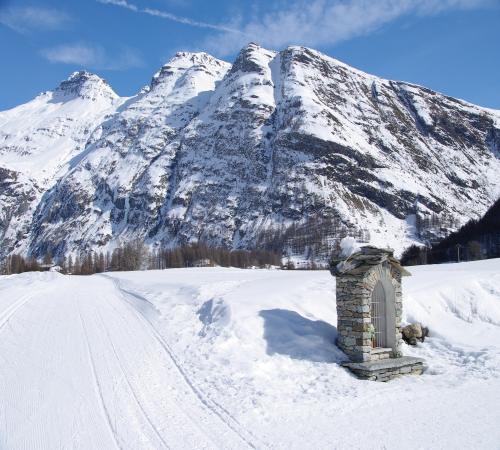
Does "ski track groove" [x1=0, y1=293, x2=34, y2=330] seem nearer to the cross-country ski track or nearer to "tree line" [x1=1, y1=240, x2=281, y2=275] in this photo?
the cross-country ski track

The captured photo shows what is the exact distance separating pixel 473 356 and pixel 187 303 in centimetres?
1278

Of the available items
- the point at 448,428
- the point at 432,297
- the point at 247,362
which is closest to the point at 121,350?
the point at 247,362

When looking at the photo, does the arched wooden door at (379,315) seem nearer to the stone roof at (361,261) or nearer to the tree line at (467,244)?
the stone roof at (361,261)

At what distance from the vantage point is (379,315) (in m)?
18.7

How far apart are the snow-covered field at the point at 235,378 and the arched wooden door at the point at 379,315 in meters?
1.89

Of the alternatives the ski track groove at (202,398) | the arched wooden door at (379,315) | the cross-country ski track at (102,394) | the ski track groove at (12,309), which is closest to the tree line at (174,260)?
the ski track groove at (12,309)

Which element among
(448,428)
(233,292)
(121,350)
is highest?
(233,292)

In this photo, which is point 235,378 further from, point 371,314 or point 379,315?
point 379,315

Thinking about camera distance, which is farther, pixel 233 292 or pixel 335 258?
pixel 233 292

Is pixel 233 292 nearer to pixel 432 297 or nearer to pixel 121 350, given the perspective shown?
pixel 121 350

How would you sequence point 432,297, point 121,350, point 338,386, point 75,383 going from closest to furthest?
point 75,383
point 338,386
point 121,350
point 432,297

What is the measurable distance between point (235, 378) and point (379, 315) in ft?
24.1

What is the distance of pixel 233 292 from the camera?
76.7 feet

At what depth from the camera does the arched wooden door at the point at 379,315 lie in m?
18.5
